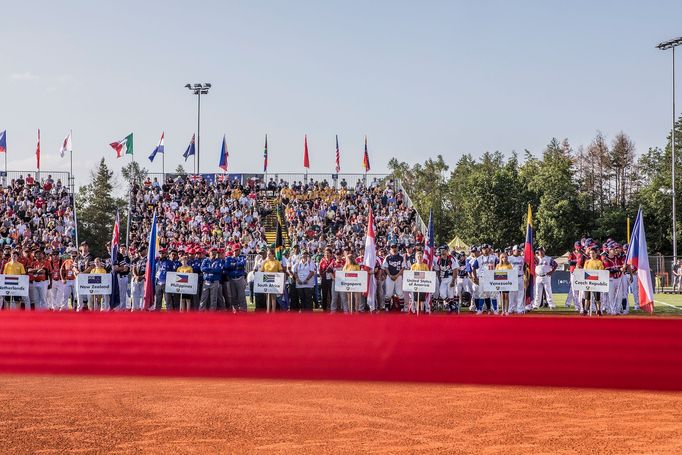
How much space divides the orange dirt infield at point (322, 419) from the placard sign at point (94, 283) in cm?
1032

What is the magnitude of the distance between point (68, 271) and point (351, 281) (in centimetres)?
906

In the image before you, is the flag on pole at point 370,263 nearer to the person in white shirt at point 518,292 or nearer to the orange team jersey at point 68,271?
the person in white shirt at point 518,292

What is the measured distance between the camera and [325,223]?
43.2 metres

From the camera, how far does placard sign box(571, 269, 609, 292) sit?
20.3m

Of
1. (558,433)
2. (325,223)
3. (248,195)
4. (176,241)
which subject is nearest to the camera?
(558,433)

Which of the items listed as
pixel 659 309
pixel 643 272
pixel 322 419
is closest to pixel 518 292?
pixel 643 272

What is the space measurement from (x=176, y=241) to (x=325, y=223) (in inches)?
369

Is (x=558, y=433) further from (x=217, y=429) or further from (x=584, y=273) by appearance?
(x=584, y=273)

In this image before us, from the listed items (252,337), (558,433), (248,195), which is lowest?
(558,433)

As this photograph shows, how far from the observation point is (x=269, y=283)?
20422 mm

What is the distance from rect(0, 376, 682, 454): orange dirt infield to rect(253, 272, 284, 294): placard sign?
9.94 m

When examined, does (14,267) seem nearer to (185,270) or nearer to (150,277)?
(150,277)

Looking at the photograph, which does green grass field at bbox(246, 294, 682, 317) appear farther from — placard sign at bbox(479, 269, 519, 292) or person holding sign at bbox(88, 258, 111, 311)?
person holding sign at bbox(88, 258, 111, 311)

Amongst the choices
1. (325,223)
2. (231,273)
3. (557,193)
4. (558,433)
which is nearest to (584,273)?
(231,273)
